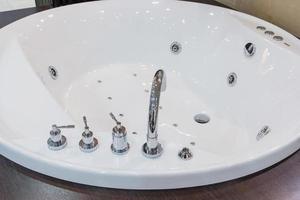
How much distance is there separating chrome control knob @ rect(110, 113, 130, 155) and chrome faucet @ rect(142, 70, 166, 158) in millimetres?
55

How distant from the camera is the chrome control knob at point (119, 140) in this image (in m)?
0.98

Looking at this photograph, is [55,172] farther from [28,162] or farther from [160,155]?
[160,155]

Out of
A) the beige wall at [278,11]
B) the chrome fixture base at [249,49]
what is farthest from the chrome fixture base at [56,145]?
the beige wall at [278,11]

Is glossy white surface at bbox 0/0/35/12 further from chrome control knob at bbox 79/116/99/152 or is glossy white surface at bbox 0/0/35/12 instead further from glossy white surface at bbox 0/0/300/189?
chrome control knob at bbox 79/116/99/152

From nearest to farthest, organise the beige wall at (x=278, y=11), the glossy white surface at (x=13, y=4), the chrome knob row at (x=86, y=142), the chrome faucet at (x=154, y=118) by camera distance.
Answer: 1. the chrome faucet at (x=154, y=118)
2. the chrome knob row at (x=86, y=142)
3. the beige wall at (x=278, y=11)
4. the glossy white surface at (x=13, y=4)

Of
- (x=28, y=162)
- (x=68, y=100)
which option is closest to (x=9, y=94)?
(x=28, y=162)

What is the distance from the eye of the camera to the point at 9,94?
1326mm

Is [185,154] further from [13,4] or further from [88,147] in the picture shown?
[13,4]

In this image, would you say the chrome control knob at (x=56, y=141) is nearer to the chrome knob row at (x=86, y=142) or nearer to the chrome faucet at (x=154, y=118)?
the chrome knob row at (x=86, y=142)

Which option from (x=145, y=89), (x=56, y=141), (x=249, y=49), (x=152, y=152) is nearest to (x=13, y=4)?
(x=145, y=89)

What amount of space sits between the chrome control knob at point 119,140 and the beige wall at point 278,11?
1181mm

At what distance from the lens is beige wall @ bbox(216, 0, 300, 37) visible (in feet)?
5.83

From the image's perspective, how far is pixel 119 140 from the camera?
0.99 meters

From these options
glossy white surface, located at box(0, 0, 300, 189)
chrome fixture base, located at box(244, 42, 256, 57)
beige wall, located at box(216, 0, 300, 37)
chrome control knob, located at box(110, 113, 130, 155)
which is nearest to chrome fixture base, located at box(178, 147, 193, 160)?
glossy white surface, located at box(0, 0, 300, 189)
